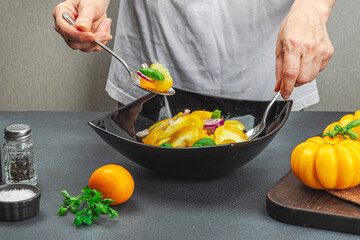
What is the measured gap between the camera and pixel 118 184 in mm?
1009

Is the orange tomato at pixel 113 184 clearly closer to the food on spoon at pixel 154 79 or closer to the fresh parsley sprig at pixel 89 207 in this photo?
the fresh parsley sprig at pixel 89 207

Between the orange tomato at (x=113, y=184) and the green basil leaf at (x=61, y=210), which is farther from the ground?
the orange tomato at (x=113, y=184)

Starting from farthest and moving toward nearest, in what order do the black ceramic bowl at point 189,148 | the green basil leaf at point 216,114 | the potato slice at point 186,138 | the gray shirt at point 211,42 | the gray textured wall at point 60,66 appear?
the gray textured wall at point 60,66 < the gray shirt at point 211,42 < the green basil leaf at point 216,114 < the potato slice at point 186,138 < the black ceramic bowl at point 189,148

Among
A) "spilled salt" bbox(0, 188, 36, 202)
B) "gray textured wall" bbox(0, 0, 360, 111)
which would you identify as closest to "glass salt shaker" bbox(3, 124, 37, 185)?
"spilled salt" bbox(0, 188, 36, 202)

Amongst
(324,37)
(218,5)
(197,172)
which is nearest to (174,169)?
(197,172)

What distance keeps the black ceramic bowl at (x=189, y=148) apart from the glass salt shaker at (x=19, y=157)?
0.51 feet

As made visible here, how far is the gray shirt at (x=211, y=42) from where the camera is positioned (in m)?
1.87


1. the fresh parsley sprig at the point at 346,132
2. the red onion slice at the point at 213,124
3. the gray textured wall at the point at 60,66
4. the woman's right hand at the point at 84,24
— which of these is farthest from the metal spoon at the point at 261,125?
the gray textured wall at the point at 60,66

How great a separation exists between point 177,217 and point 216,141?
0.85 ft

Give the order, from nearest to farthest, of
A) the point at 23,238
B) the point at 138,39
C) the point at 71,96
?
the point at 23,238, the point at 138,39, the point at 71,96

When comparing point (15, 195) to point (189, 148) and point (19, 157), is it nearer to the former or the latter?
point (19, 157)

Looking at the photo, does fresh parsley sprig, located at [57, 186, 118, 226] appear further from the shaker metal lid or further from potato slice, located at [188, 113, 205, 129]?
potato slice, located at [188, 113, 205, 129]

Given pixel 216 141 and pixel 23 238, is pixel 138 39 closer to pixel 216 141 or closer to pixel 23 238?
pixel 216 141

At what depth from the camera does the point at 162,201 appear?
1.07m
